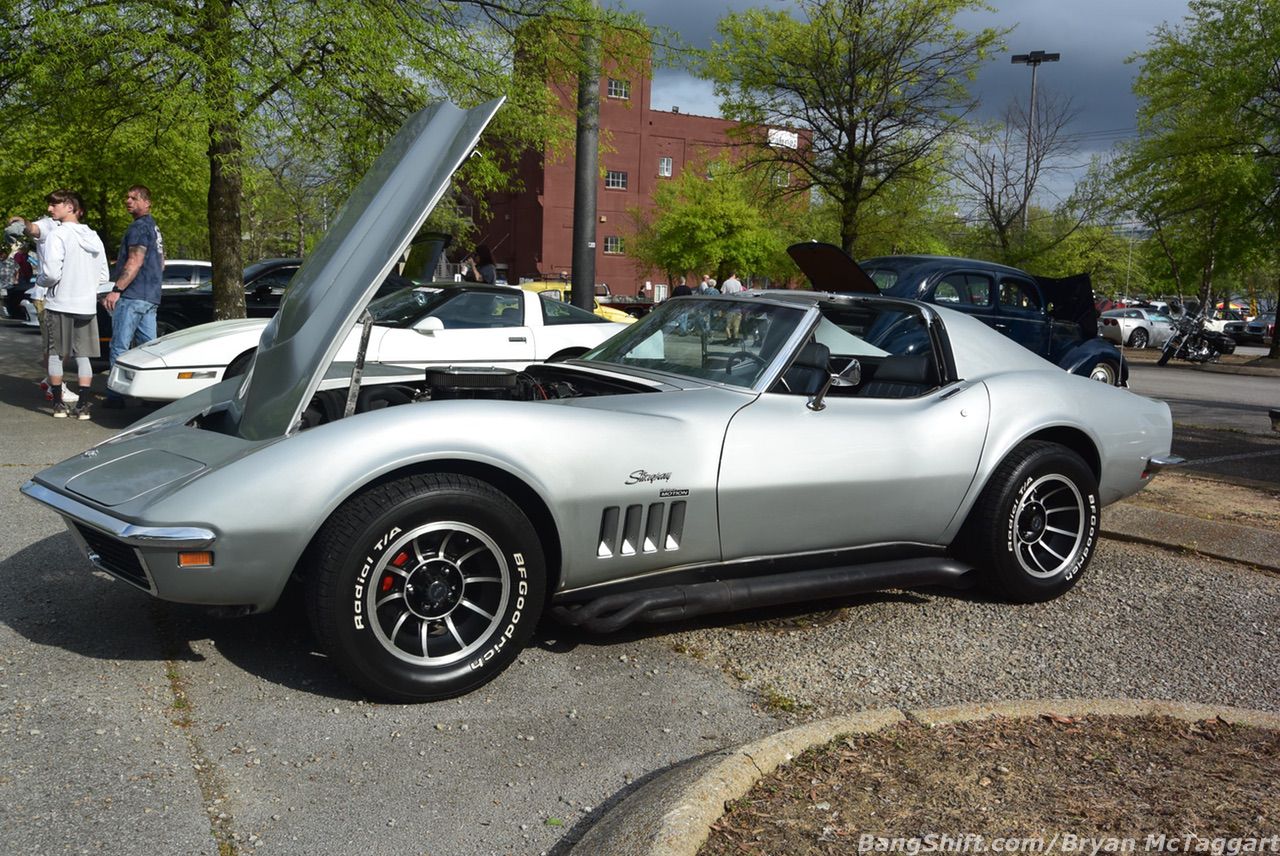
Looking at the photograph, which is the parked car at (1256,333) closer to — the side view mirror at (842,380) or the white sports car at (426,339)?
the white sports car at (426,339)

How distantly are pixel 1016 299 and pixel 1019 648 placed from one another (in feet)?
29.5

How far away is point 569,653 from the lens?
12.8ft

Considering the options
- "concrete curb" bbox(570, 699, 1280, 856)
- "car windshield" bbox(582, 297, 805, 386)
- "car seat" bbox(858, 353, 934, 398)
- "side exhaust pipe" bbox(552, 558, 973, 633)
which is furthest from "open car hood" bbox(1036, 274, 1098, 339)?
"concrete curb" bbox(570, 699, 1280, 856)

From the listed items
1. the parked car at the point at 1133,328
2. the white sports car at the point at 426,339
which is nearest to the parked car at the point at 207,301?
the white sports car at the point at 426,339

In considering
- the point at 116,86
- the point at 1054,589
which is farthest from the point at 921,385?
the point at 116,86

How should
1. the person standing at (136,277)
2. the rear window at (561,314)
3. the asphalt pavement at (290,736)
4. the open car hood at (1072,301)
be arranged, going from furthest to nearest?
the open car hood at (1072,301)
the rear window at (561,314)
the person standing at (136,277)
the asphalt pavement at (290,736)

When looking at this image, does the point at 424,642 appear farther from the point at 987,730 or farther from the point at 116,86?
the point at 116,86

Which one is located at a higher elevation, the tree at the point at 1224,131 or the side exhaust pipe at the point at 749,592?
the tree at the point at 1224,131

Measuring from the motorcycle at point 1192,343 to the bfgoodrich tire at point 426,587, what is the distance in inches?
954

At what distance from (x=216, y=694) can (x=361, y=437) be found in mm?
998

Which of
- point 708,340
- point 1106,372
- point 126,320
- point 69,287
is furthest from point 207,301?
point 1106,372

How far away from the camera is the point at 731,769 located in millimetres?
2703

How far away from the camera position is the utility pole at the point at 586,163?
10984 mm

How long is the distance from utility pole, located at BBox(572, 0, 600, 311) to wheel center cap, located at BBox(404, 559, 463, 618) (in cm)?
790
